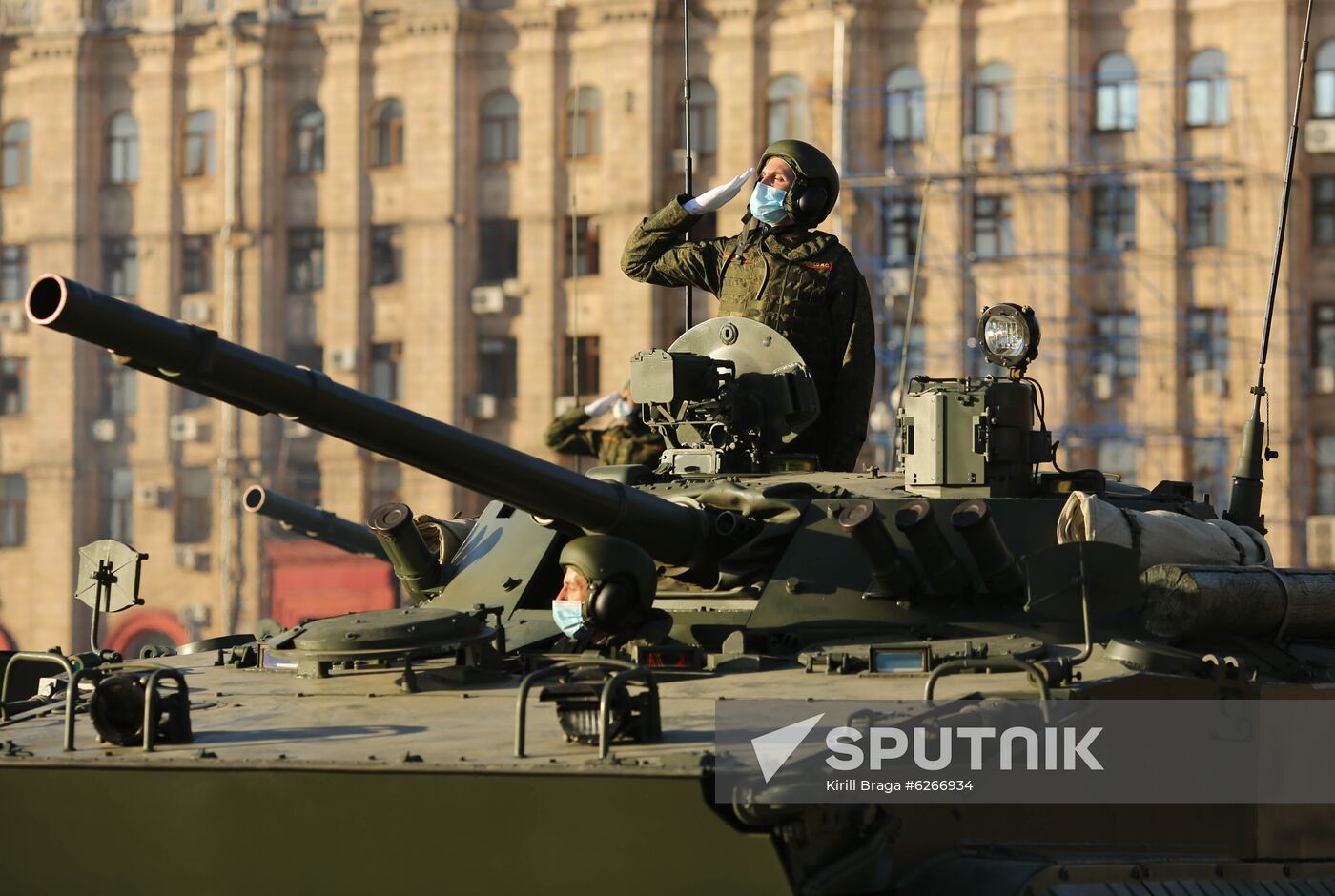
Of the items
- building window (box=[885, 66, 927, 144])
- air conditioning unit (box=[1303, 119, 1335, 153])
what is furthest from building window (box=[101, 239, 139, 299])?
air conditioning unit (box=[1303, 119, 1335, 153])

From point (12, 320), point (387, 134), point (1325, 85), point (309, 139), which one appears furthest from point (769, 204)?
point (12, 320)

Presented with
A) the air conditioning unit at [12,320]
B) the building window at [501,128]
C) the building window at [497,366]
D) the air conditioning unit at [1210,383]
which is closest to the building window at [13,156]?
the air conditioning unit at [12,320]

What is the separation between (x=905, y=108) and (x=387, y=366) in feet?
38.3

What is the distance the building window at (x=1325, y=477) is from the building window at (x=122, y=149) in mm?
24962

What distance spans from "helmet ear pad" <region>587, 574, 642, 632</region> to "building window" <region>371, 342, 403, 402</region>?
35788 mm

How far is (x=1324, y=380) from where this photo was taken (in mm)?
41062

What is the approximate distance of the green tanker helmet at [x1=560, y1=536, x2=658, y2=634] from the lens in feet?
34.1

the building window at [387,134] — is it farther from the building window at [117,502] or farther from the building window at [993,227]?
the building window at [993,227]

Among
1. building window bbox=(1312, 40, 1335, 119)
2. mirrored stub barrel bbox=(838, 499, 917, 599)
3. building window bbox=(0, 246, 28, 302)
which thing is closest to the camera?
mirrored stub barrel bbox=(838, 499, 917, 599)

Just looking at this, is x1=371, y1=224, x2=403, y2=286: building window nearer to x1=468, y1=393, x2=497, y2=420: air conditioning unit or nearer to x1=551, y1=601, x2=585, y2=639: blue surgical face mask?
x1=468, y1=393, x2=497, y2=420: air conditioning unit

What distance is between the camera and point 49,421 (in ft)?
A: 157

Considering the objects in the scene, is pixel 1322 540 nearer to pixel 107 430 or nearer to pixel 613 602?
pixel 107 430

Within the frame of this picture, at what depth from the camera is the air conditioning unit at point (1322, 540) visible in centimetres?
4022

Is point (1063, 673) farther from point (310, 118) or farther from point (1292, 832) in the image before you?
point (310, 118)
